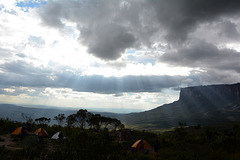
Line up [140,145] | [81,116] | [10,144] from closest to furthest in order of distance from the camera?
[10,144]
[140,145]
[81,116]

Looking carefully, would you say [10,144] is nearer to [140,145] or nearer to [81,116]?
[140,145]

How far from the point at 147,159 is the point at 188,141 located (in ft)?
64.2

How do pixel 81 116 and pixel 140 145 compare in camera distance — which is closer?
pixel 140 145

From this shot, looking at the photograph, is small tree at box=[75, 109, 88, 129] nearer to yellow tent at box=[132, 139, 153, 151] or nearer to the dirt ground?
the dirt ground

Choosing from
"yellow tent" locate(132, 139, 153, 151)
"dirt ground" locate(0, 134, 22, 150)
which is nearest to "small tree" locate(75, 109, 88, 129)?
"dirt ground" locate(0, 134, 22, 150)

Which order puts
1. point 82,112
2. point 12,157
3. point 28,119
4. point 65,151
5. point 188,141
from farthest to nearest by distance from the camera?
point 82,112 < point 28,119 < point 188,141 < point 12,157 < point 65,151

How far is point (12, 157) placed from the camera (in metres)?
16.9

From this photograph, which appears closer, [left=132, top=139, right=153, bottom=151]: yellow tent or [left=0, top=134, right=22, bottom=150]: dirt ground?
[left=0, top=134, right=22, bottom=150]: dirt ground

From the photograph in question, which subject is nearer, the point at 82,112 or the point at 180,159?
the point at 180,159

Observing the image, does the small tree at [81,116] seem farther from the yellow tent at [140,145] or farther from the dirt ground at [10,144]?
the yellow tent at [140,145]

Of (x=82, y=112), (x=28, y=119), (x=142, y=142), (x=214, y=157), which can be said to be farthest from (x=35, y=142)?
(x=82, y=112)

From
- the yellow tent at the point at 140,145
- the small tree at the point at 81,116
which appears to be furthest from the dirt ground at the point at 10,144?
the small tree at the point at 81,116

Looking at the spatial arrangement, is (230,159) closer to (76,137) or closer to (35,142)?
Answer: (76,137)

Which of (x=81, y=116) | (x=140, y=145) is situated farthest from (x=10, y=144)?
(x=81, y=116)
